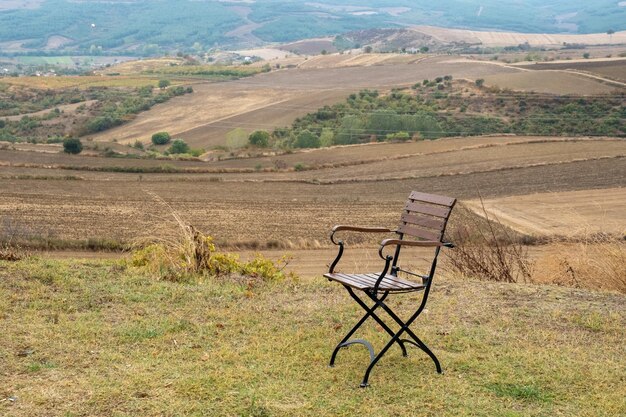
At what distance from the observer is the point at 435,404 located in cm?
630

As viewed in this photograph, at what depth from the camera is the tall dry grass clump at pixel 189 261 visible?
35.7 ft

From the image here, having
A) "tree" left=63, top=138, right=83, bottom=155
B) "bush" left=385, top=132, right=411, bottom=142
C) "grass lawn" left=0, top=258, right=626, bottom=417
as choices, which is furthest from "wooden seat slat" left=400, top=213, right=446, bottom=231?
"bush" left=385, top=132, right=411, bottom=142

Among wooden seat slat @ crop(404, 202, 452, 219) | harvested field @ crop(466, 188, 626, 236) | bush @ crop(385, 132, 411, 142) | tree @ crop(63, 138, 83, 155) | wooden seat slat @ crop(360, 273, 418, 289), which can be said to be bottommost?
bush @ crop(385, 132, 411, 142)

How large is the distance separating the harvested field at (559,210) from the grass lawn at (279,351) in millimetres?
20003

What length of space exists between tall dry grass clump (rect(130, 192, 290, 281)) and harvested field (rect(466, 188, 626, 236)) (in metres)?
19.4

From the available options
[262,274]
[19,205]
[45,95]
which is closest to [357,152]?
[19,205]

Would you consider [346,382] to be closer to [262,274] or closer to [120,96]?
[262,274]

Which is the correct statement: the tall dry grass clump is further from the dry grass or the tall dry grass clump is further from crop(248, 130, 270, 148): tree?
the dry grass

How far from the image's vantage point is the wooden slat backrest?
7.01 m

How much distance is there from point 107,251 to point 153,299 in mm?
14944

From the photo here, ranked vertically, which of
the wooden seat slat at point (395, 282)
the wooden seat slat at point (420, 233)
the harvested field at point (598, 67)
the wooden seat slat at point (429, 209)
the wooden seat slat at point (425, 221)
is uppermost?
the wooden seat slat at point (429, 209)

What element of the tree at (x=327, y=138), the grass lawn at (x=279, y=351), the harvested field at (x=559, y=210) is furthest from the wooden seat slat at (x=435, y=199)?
the tree at (x=327, y=138)

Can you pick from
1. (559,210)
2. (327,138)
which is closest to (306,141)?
(327,138)

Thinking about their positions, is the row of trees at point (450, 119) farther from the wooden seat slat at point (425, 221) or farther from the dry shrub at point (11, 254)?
the wooden seat slat at point (425, 221)
